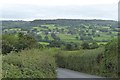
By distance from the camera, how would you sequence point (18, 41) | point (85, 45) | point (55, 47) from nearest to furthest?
point (18, 41) → point (85, 45) → point (55, 47)

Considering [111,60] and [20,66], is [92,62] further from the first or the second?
[20,66]

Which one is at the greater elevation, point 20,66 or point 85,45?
point 20,66

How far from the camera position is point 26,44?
1030 inches

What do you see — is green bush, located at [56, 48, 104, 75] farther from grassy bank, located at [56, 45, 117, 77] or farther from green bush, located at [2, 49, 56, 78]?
green bush, located at [2, 49, 56, 78]

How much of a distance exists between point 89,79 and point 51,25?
26432 millimetres

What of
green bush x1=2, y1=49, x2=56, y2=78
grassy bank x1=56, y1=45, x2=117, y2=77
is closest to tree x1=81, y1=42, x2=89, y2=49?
grassy bank x1=56, y1=45, x2=117, y2=77

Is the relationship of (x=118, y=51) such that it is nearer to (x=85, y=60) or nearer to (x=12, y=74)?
(x=85, y=60)

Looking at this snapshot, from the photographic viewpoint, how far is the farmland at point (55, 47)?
14.8 meters

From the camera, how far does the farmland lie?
1479 cm

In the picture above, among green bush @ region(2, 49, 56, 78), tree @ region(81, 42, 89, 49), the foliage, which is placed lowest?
tree @ region(81, 42, 89, 49)

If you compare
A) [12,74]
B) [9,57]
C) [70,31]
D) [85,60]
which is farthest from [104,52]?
[70,31]

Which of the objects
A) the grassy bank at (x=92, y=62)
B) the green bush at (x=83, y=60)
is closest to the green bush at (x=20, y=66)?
the grassy bank at (x=92, y=62)

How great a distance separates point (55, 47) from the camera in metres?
52.9

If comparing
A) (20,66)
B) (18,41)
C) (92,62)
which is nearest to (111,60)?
(92,62)
